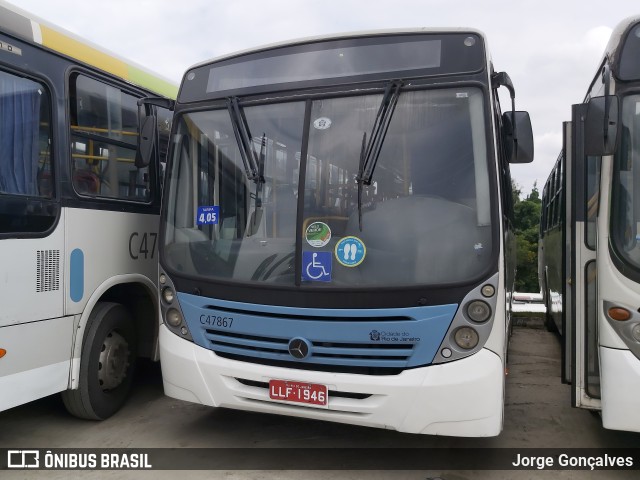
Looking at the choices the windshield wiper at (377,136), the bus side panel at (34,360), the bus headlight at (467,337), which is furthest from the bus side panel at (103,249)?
the bus headlight at (467,337)

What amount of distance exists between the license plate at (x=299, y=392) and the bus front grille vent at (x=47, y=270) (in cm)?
178

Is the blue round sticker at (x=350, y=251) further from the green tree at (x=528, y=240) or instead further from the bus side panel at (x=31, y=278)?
the green tree at (x=528, y=240)

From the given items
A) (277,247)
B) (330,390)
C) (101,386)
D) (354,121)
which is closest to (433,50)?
(354,121)

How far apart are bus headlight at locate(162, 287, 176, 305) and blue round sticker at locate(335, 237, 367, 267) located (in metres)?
1.41

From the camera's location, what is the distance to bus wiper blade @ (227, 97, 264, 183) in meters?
4.08

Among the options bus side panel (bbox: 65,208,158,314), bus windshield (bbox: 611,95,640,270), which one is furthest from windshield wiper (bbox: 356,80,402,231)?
bus side panel (bbox: 65,208,158,314)

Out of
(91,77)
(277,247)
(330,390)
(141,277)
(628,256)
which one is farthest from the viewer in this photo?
(141,277)

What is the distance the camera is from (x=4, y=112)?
3777 millimetres

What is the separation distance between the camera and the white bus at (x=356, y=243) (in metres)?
3.53

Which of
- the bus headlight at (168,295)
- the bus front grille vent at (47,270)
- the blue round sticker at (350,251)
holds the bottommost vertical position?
the bus headlight at (168,295)

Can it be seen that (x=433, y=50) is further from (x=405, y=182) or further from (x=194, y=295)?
(x=194, y=295)

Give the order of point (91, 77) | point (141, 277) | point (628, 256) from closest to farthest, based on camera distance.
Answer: point (628, 256) < point (91, 77) < point (141, 277)

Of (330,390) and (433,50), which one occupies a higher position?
(433,50)

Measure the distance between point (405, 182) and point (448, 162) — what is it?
31 centimetres
